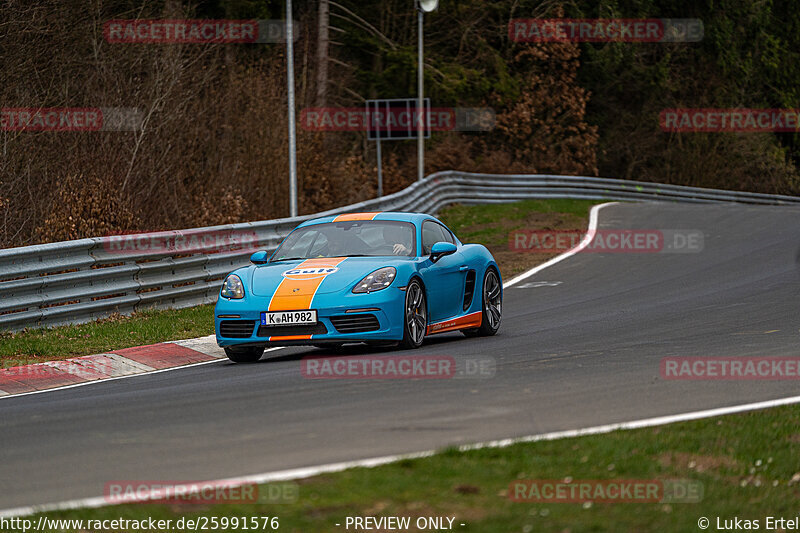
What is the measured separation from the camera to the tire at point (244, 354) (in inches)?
493

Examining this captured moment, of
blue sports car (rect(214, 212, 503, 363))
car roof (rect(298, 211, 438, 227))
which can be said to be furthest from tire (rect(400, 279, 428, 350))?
car roof (rect(298, 211, 438, 227))

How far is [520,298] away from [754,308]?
385 cm

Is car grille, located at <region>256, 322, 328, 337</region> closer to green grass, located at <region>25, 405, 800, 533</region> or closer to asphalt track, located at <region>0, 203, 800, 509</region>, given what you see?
asphalt track, located at <region>0, 203, 800, 509</region>

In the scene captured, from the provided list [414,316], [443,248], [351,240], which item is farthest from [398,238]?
[414,316]

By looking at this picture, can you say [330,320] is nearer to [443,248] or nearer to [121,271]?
[443,248]

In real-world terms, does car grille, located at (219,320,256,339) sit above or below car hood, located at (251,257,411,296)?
below

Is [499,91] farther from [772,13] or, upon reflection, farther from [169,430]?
[169,430]

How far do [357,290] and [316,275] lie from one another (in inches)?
18.6

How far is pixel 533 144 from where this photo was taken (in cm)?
5384

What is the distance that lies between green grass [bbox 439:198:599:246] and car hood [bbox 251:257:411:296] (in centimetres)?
1351

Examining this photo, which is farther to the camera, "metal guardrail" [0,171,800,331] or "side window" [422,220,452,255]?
"metal guardrail" [0,171,800,331]

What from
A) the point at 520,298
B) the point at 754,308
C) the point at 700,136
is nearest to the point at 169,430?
the point at 754,308

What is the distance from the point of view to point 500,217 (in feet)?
100

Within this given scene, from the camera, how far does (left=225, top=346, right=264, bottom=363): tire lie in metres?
12.5
